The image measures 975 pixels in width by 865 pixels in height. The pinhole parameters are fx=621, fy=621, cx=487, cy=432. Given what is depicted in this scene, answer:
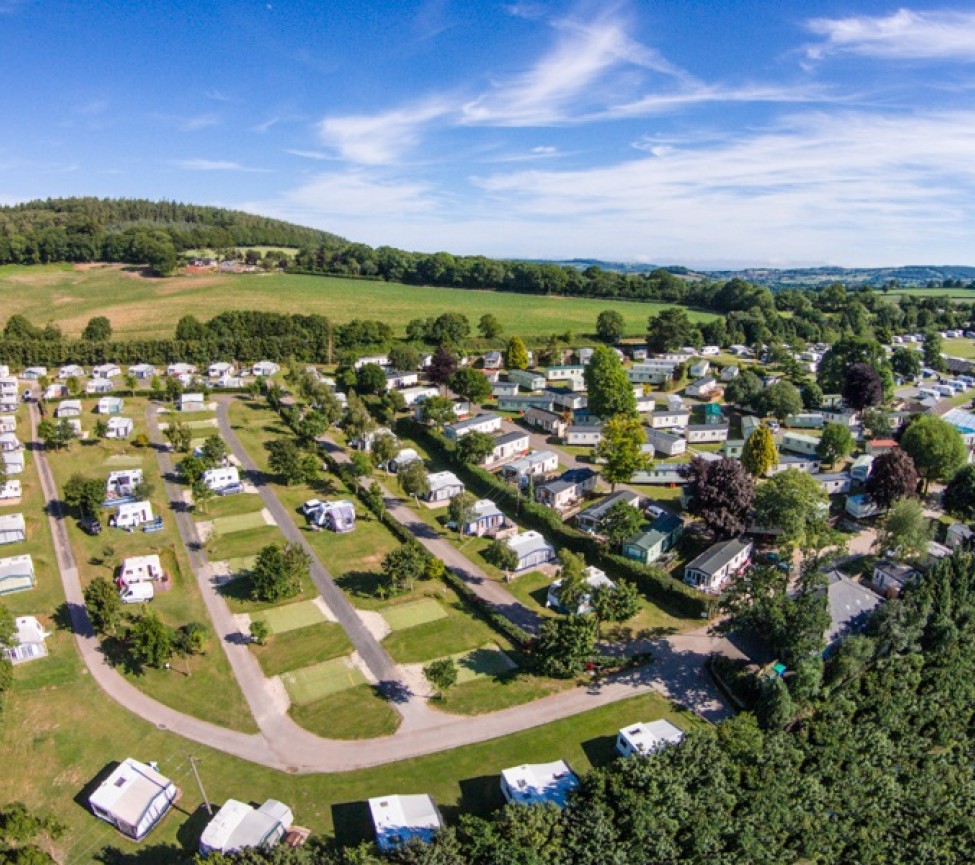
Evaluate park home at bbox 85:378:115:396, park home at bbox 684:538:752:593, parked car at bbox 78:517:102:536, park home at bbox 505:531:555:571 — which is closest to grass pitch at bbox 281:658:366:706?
park home at bbox 505:531:555:571

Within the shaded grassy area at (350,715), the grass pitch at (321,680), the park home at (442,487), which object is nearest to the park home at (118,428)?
the park home at (442,487)

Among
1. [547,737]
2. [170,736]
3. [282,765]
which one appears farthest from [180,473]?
[547,737]

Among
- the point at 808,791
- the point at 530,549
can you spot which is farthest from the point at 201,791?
the point at 808,791

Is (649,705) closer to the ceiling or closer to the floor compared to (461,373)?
closer to the floor

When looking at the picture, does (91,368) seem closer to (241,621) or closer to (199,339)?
(199,339)

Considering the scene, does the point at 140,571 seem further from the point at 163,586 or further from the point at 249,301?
the point at 249,301

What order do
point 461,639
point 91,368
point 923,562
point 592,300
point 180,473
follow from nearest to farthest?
point 461,639
point 923,562
point 180,473
point 91,368
point 592,300
